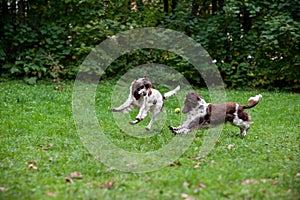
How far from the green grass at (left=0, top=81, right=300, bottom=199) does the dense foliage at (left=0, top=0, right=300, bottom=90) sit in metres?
4.48

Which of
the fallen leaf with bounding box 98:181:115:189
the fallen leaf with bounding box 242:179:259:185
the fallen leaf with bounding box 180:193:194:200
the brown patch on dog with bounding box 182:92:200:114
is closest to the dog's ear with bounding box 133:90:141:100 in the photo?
the brown patch on dog with bounding box 182:92:200:114

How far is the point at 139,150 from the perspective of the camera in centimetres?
652

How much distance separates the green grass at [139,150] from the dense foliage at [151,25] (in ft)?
14.7

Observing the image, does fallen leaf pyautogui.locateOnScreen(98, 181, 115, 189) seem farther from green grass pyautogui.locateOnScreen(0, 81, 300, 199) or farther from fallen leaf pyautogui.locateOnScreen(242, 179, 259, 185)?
fallen leaf pyautogui.locateOnScreen(242, 179, 259, 185)

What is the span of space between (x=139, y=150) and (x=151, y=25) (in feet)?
29.0

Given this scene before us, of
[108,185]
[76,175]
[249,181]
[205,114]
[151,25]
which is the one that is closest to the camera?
[108,185]

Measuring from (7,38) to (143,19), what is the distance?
15.2ft

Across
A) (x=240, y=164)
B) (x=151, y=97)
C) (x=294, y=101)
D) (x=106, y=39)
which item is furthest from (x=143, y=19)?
(x=240, y=164)

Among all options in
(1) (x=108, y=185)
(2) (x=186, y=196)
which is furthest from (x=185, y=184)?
(1) (x=108, y=185)

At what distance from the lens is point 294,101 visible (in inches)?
456

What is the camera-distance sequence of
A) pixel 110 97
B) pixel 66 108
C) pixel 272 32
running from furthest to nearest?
pixel 272 32 < pixel 110 97 < pixel 66 108

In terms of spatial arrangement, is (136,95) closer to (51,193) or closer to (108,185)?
(108,185)

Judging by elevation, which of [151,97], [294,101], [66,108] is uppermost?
[151,97]

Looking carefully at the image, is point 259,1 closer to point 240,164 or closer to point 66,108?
point 66,108
